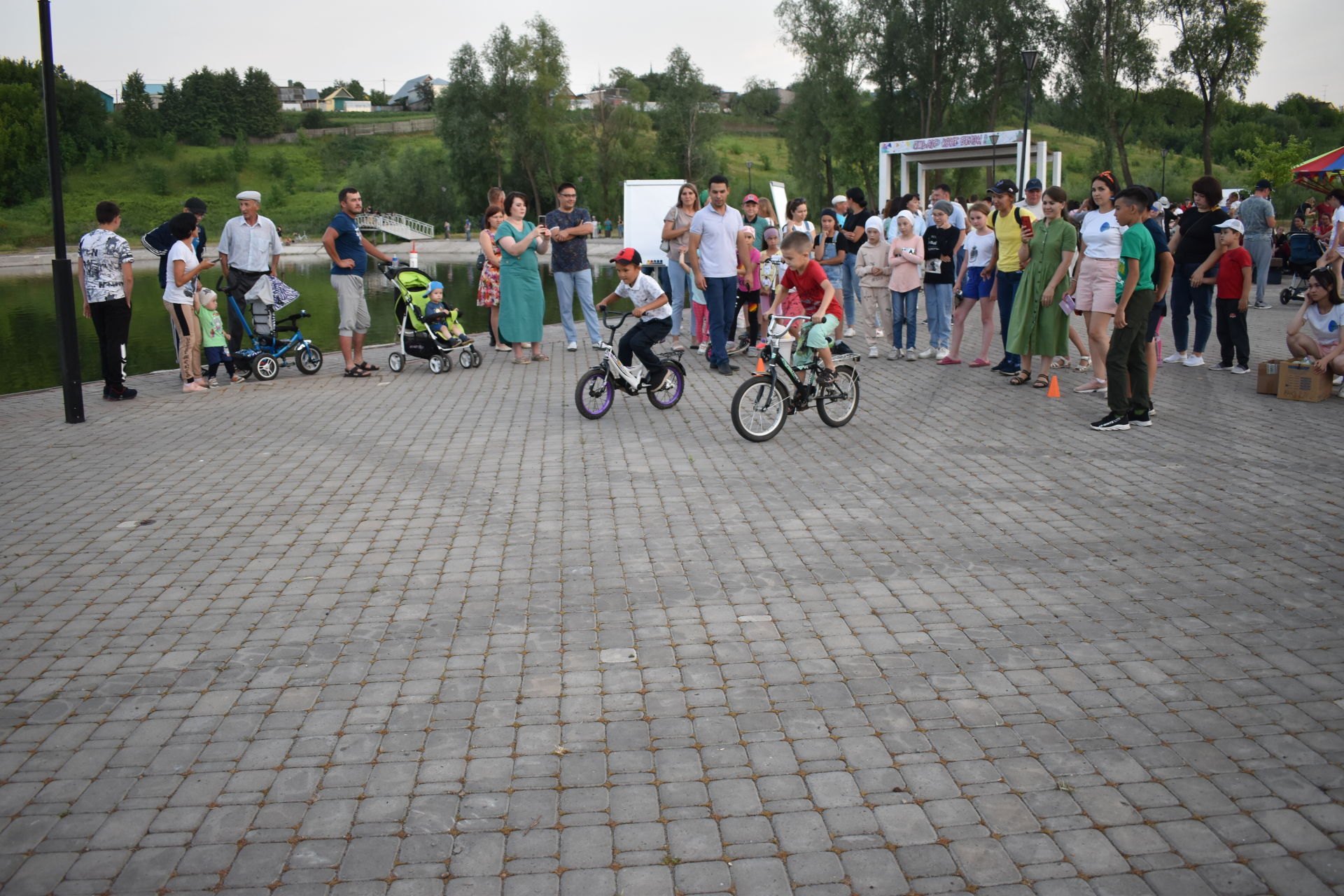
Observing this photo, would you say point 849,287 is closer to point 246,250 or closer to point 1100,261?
point 1100,261

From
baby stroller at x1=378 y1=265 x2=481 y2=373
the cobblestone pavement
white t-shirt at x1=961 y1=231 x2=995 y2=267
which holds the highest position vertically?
white t-shirt at x1=961 y1=231 x2=995 y2=267

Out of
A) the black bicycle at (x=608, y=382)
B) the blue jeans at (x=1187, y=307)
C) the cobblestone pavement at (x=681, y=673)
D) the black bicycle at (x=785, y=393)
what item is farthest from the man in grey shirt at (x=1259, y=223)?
the black bicycle at (x=608, y=382)

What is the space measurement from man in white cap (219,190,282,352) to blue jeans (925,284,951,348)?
7836 mm

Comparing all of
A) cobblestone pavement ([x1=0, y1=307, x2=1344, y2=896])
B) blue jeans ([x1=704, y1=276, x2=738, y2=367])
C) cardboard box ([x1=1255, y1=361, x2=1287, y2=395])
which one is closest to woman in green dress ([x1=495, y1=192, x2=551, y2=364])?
blue jeans ([x1=704, y1=276, x2=738, y2=367])

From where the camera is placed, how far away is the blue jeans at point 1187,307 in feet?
39.9

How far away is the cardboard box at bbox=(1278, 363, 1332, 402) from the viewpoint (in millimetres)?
10102

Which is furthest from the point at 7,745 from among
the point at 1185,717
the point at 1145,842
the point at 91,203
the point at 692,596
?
the point at 91,203

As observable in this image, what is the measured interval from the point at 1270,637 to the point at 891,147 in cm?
3176

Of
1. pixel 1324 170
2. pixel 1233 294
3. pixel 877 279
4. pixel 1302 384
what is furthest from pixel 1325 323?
pixel 1324 170

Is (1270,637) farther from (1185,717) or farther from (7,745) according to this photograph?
(7,745)

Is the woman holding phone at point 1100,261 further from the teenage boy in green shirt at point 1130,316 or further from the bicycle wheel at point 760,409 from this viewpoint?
the bicycle wheel at point 760,409

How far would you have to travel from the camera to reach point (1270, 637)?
4730mm

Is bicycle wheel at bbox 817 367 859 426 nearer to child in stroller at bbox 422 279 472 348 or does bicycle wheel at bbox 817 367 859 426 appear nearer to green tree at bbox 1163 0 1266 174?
child in stroller at bbox 422 279 472 348

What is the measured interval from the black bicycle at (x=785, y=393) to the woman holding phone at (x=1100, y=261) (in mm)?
2395
